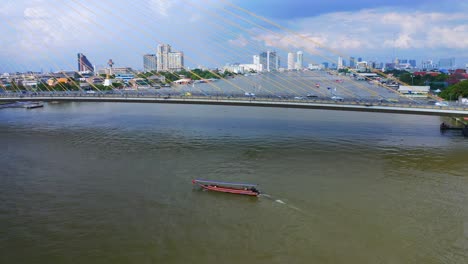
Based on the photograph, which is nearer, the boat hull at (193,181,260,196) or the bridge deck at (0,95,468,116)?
the boat hull at (193,181,260,196)

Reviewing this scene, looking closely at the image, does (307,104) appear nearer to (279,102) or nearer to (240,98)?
(279,102)

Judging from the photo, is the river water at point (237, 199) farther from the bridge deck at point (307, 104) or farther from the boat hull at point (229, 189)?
the bridge deck at point (307, 104)

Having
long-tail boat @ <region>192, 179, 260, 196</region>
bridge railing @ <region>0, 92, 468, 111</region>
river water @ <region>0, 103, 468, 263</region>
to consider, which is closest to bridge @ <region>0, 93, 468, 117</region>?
bridge railing @ <region>0, 92, 468, 111</region>

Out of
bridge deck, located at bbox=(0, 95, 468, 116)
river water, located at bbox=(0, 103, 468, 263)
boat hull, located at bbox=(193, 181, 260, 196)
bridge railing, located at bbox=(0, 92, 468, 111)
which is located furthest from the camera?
bridge railing, located at bbox=(0, 92, 468, 111)

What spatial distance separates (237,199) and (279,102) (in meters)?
5.17

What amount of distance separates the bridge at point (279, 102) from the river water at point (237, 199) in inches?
31.9

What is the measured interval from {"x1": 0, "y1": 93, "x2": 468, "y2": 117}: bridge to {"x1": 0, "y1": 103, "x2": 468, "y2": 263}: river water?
810mm

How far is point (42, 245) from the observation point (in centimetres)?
388

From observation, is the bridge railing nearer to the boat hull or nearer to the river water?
the river water

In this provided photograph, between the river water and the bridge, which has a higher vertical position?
the bridge

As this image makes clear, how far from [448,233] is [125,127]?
9754mm

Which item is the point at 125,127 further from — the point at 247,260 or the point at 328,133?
the point at 247,260

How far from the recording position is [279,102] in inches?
386

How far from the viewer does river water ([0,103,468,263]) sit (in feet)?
12.3
